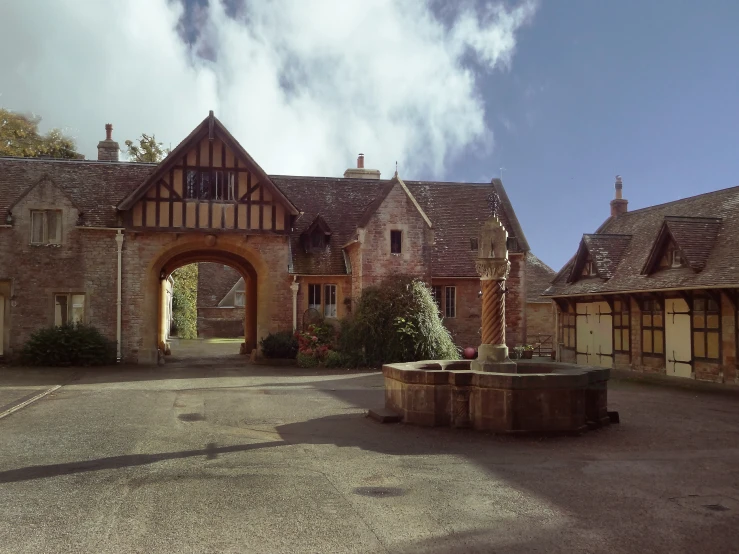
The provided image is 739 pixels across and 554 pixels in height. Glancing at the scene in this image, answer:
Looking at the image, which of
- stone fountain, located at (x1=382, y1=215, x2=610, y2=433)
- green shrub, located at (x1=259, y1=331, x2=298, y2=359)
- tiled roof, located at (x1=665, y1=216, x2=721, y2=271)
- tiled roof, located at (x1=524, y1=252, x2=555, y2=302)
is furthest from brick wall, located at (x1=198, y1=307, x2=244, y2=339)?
stone fountain, located at (x1=382, y1=215, x2=610, y2=433)

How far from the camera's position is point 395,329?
23.5m

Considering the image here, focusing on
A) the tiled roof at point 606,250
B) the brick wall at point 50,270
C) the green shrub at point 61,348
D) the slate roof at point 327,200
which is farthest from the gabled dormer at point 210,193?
the tiled roof at point 606,250

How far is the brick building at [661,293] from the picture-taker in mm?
18844

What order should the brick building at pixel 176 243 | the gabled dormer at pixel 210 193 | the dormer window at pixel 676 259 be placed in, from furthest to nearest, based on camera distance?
the gabled dormer at pixel 210 193
the brick building at pixel 176 243
the dormer window at pixel 676 259

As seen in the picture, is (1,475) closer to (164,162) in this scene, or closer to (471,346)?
(164,162)

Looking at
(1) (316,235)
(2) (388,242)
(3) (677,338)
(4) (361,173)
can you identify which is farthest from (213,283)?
(3) (677,338)

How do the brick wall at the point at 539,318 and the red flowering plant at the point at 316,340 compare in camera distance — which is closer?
the red flowering plant at the point at 316,340

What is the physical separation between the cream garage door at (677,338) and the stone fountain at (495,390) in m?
9.49

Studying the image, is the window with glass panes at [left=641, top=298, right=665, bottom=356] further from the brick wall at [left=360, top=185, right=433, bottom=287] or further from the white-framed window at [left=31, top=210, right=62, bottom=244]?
the white-framed window at [left=31, top=210, right=62, bottom=244]

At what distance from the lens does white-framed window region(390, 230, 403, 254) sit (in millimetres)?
25797

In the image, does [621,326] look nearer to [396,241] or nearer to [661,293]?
[661,293]

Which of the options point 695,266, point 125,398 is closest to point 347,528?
point 125,398

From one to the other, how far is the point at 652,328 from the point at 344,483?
17.2 m

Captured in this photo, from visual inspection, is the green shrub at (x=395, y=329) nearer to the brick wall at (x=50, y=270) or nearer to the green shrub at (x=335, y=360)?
the green shrub at (x=335, y=360)
